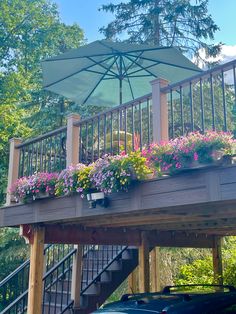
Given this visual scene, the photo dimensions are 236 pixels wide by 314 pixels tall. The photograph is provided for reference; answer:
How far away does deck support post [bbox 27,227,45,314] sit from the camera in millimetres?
5520

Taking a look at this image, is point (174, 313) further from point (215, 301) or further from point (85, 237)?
point (85, 237)

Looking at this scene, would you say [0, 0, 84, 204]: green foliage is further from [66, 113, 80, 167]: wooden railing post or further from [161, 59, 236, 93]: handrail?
[161, 59, 236, 93]: handrail

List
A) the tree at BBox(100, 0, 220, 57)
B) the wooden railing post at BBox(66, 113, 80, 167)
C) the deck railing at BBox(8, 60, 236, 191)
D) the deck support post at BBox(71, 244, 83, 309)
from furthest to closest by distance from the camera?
the tree at BBox(100, 0, 220, 57) < the deck support post at BBox(71, 244, 83, 309) < the wooden railing post at BBox(66, 113, 80, 167) < the deck railing at BBox(8, 60, 236, 191)

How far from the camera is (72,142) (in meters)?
5.49

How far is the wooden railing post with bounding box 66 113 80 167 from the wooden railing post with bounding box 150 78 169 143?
1488mm

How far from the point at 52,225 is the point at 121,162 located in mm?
2344

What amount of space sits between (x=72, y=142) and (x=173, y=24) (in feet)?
33.9

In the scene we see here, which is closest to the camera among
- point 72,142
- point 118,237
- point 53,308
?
point 72,142

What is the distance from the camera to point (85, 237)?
642cm

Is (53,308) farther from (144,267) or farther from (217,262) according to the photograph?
(217,262)

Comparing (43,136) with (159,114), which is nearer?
(159,114)

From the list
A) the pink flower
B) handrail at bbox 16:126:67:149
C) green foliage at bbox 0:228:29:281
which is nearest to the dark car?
the pink flower

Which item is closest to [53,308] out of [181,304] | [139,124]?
[139,124]

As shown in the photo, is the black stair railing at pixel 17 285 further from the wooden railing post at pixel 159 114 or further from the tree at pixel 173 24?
the tree at pixel 173 24
